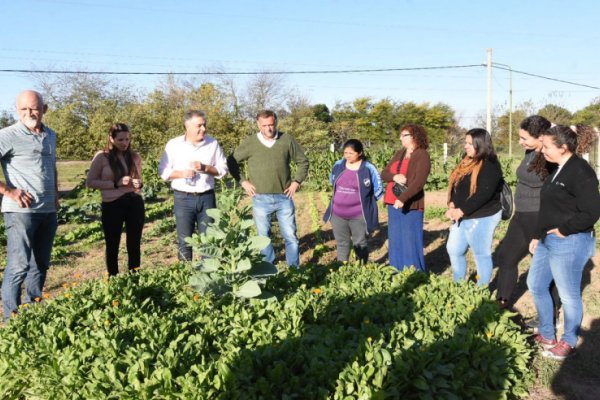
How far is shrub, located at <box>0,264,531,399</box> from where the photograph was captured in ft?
8.38

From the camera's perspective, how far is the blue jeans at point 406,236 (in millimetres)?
5219

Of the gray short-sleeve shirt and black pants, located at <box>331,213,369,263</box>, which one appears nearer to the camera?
the gray short-sleeve shirt

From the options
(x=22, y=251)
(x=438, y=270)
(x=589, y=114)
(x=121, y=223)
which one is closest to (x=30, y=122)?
(x=22, y=251)

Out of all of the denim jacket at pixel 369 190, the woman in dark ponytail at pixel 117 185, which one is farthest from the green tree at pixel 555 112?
the woman in dark ponytail at pixel 117 185

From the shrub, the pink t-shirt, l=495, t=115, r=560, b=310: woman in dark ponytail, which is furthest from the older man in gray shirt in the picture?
l=495, t=115, r=560, b=310: woman in dark ponytail

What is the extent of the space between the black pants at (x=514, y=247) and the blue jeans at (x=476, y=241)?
12 centimetres

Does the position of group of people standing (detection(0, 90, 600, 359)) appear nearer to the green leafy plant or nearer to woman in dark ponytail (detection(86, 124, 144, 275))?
woman in dark ponytail (detection(86, 124, 144, 275))

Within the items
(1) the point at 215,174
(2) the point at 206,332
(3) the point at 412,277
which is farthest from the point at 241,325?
(1) the point at 215,174

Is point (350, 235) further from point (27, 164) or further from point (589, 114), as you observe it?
point (589, 114)

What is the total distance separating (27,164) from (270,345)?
8.88 ft

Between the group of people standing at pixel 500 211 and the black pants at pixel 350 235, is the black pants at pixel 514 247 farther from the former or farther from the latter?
the black pants at pixel 350 235

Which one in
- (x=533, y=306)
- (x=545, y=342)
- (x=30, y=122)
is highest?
(x=30, y=122)

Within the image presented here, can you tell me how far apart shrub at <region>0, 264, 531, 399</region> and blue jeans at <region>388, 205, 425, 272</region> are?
1159mm

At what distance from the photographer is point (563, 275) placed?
3.59 meters
